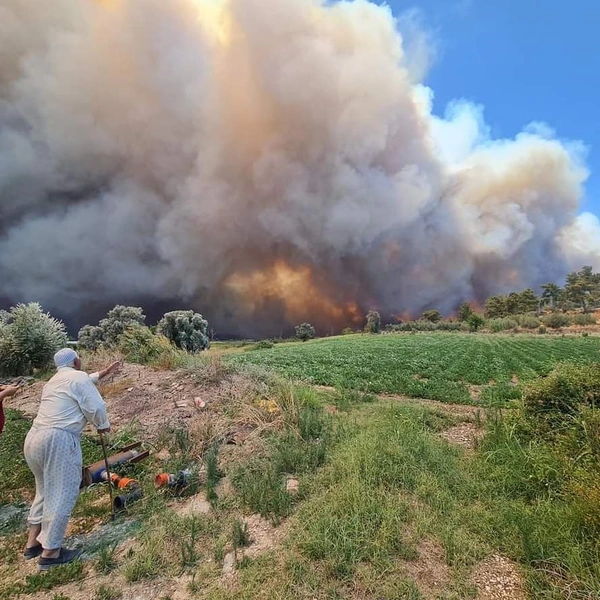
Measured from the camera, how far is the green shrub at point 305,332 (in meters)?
98.8

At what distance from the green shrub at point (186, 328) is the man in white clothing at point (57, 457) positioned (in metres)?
37.1

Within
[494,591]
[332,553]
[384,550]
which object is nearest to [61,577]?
[332,553]

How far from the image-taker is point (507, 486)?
15.8 feet

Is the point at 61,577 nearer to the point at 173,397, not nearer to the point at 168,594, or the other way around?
A: the point at 168,594

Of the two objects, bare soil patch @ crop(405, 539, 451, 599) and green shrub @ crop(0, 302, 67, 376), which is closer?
bare soil patch @ crop(405, 539, 451, 599)

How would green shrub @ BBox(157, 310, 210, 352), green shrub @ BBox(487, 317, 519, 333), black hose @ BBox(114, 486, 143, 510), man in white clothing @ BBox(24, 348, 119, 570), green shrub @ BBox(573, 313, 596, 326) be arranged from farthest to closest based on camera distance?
green shrub @ BBox(487, 317, 519, 333), green shrub @ BBox(573, 313, 596, 326), green shrub @ BBox(157, 310, 210, 352), black hose @ BBox(114, 486, 143, 510), man in white clothing @ BBox(24, 348, 119, 570)

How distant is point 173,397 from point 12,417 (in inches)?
183

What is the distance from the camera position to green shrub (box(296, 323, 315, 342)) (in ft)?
324

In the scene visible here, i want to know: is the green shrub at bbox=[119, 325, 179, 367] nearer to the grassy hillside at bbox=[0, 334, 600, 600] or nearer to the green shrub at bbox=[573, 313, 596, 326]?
the grassy hillside at bbox=[0, 334, 600, 600]

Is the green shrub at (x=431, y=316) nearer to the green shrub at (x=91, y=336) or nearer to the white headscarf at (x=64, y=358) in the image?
the green shrub at (x=91, y=336)

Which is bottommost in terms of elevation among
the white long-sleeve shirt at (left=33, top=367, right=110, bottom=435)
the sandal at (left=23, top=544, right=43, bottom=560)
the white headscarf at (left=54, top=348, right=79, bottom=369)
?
the sandal at (left=23, top=544, right=43, bottom=560)

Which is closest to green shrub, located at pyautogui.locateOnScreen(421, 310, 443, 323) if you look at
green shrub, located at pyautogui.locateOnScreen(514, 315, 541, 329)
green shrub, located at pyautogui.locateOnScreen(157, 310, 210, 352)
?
green shrub, located at pyautogui.locateOnScreen(514, 315, 541, 329)

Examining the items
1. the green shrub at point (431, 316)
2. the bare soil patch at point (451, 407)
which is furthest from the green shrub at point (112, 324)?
the green shrub at point (431, 316)

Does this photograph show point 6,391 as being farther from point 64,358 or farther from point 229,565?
point 229,565
